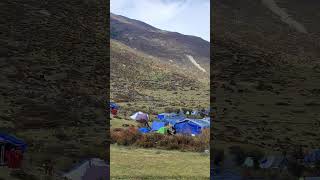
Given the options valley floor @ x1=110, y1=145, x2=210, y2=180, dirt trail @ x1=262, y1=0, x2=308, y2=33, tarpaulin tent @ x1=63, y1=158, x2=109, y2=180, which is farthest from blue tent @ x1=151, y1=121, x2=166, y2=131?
tarpaulin tent @ x1=63, y1=158, x2=109, y2=180

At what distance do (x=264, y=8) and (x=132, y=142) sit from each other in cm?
1522

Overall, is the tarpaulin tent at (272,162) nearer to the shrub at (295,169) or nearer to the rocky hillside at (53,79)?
the shrub at (295,169)

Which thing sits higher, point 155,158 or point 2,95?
point 2,95

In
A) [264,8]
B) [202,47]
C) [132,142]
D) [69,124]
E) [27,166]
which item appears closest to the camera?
[27,166]

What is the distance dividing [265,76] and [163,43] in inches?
6214

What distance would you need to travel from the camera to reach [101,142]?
1427cm

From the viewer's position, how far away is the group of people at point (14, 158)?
40.2 ft

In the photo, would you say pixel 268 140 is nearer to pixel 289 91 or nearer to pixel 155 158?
pixel 289 91

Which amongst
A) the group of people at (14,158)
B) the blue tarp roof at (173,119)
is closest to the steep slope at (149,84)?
the blue tarp roof at (173,119)

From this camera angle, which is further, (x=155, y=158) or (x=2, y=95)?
(x=155, y=158)

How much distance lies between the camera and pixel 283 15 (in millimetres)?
16297

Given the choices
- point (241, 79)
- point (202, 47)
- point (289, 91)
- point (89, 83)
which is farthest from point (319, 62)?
point (202, 47)

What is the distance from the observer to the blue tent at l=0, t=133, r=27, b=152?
12492 millimetres

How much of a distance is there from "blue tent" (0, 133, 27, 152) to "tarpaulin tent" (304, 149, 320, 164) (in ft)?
28.7
